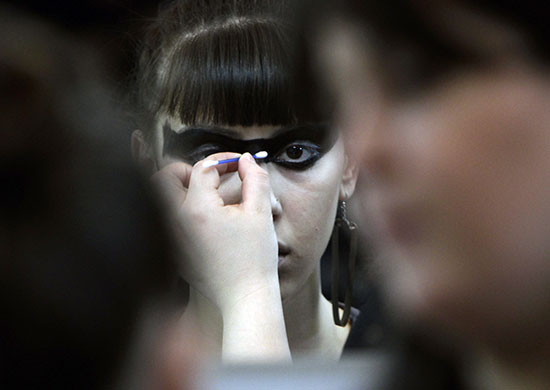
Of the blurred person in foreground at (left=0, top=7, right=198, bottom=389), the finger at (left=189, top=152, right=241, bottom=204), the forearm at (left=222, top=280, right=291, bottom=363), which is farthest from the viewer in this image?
the finger at (left=189, top=152, right=241, bottom=204)

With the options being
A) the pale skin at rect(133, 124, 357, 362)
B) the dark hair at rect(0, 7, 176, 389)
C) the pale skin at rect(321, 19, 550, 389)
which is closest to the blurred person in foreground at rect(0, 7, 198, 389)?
the dark hair at rect(0, 7, 176, 389)

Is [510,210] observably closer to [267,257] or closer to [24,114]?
[24,114]

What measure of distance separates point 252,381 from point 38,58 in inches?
15.5

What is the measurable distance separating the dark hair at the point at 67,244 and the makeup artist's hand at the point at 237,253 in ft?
1.15

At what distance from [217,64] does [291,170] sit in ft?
0.55

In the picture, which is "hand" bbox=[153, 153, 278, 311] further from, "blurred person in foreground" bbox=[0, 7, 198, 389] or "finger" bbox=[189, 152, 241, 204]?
"blurred person in foreground" bbox=[0, 7, 198, 389]

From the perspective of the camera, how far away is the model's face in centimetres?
92

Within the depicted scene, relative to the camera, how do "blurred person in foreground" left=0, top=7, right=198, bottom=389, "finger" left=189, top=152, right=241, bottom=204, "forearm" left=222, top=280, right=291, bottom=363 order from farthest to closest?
"finger" left=189, top=152, right=241, bottom=204
"forearm" left=222, top=280, right=291, bottom=363
"blurred person in foreground" left=0, top=7, right=198, bottom=389

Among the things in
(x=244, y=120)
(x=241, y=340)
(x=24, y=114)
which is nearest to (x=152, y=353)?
(x=24, y=114)

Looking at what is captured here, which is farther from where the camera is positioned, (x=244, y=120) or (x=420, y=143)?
(x=244, y=120)

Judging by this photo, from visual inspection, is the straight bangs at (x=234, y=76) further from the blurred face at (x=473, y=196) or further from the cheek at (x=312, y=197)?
the blurred face at (x=473, y=196)

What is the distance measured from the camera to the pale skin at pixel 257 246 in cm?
79

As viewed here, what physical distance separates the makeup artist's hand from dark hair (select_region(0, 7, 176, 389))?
0.35m

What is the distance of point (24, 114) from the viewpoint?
391 mm
